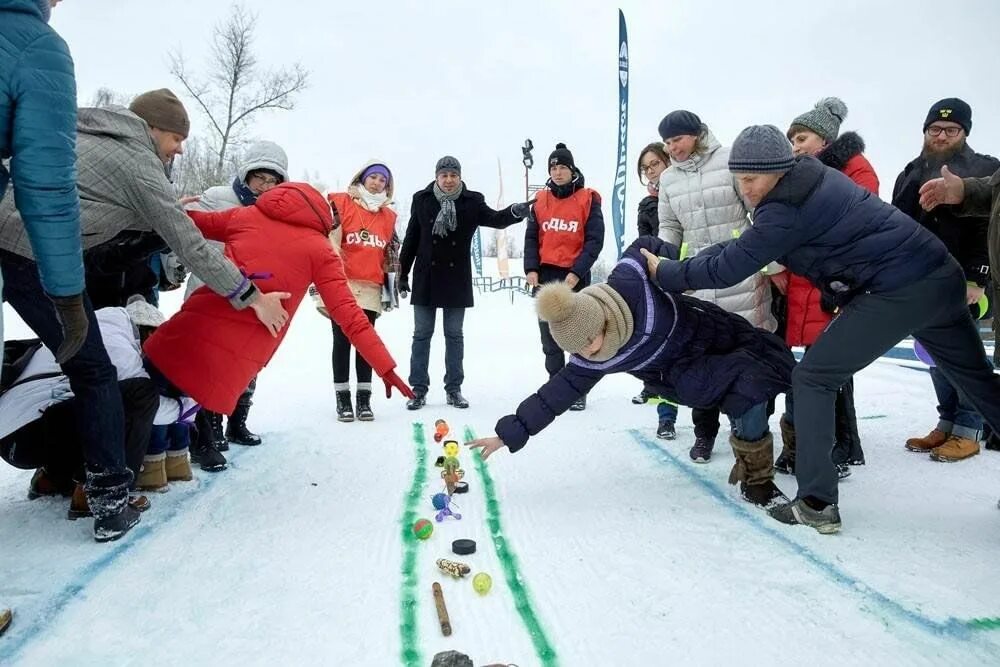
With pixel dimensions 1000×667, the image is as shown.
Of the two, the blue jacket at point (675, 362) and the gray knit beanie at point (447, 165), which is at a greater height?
the gray knit beanie at point (447, 165)

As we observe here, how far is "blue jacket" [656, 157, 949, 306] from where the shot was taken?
2.52 m

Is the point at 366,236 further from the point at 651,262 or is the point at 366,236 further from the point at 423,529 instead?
the point at 423,529

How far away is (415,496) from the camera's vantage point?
3.16 meters

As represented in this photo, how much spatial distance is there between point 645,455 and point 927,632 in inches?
79.1

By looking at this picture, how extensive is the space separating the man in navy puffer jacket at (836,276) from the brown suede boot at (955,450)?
42.2 inches

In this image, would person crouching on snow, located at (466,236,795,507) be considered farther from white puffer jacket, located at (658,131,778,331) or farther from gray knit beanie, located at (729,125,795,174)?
gray knit beanie, located at (729,125,795,174)

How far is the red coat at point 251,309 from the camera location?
2908 millimetres

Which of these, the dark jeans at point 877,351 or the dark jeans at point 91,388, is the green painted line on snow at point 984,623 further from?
the dark jeans at point 91,388

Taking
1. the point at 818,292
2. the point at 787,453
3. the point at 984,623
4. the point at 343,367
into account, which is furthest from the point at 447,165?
the point at 984,623

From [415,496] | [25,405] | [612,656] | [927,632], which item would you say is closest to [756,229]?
[927,632]

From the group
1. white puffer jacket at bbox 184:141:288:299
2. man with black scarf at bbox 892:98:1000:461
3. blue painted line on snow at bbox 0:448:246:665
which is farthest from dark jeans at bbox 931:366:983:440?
blue painted line on snow at bbox 0:448:246:665

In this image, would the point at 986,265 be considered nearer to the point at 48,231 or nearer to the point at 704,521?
the point at 704,521

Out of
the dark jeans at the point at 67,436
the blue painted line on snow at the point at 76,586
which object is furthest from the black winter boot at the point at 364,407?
the dark jeans at the point at 67,436

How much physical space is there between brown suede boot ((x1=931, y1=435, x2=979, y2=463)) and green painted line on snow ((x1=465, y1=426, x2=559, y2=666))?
252 centimetres
